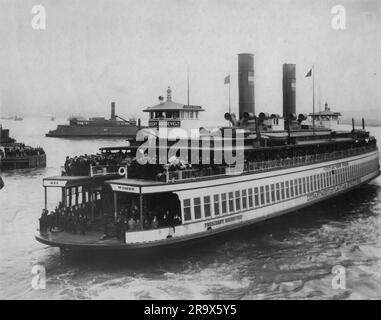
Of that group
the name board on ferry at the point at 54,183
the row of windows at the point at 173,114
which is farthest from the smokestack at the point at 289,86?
the name board on ferry at the point at 54,183

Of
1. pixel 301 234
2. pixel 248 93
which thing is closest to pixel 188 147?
pixel 301 234

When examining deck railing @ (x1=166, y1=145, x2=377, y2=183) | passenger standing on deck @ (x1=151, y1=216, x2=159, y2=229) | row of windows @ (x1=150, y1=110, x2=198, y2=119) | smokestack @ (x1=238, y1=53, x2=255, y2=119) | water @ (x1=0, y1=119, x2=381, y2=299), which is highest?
smokestack @ (x1=238, y1=53, x2=255, y2=119)

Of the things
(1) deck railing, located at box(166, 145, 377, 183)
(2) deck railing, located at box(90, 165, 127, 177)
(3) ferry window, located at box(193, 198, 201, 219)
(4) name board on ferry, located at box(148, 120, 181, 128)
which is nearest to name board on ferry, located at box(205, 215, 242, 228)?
(3) ferry window, located at box(193, 198, 201, 219)

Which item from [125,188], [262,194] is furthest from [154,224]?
[262,194]

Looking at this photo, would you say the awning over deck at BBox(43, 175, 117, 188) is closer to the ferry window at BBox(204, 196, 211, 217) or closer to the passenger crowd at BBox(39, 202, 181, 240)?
the passenger crowd at BBox(39, 202, 181, 240)

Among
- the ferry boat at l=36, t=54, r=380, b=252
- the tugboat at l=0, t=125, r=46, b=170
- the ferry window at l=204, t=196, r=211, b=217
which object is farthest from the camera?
the tugboat at l=0, t=125, r=46, b=170
